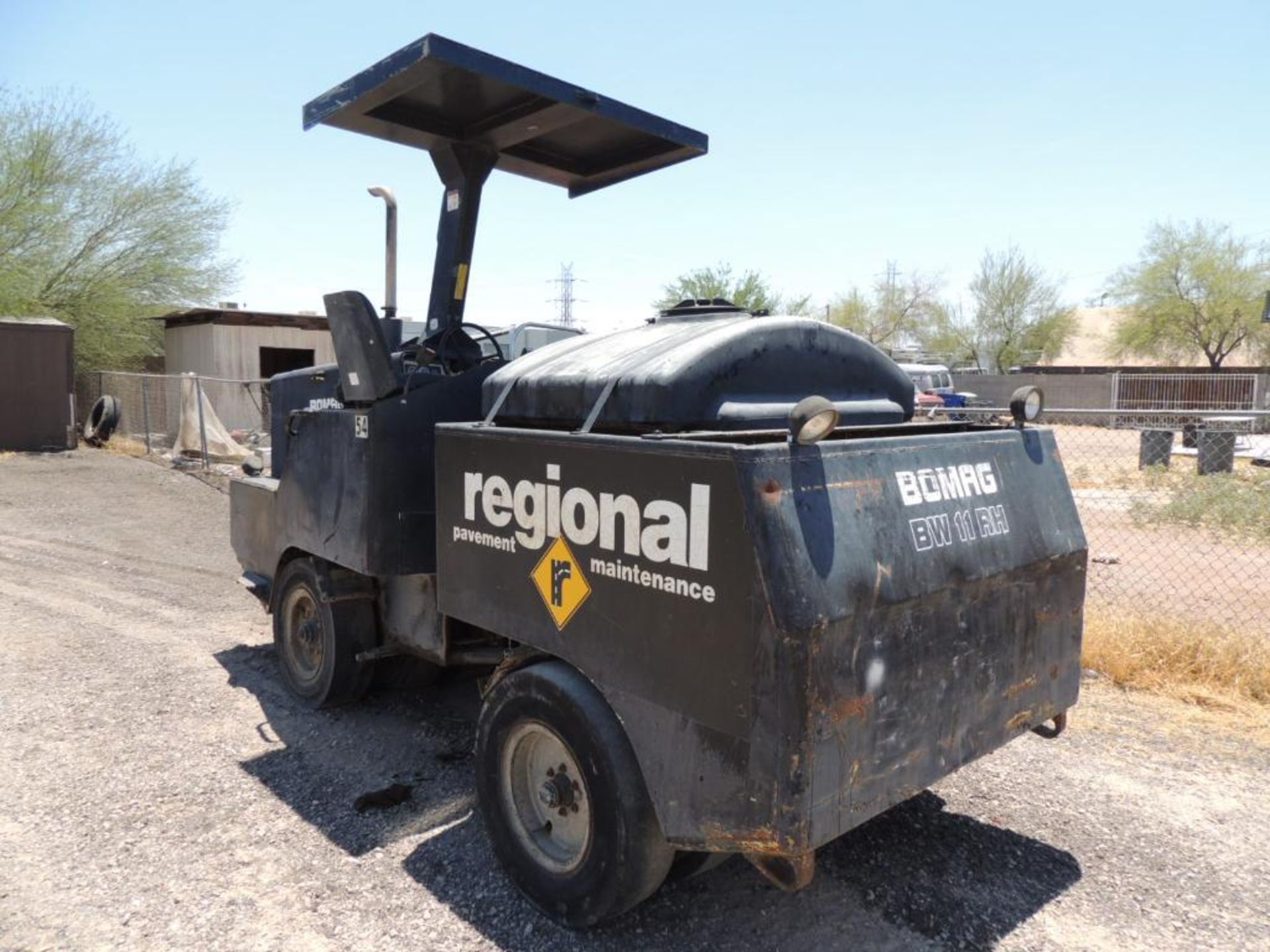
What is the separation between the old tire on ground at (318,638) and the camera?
15.1 feet

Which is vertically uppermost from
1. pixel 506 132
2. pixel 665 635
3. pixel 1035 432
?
pixel 506 132

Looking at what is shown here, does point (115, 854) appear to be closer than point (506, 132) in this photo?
Yes

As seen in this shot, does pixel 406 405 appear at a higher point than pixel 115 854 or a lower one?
higher

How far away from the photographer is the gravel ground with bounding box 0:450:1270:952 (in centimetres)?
301

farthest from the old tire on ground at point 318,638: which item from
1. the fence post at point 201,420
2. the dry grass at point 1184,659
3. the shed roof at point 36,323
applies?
the shed roof at point 36,323

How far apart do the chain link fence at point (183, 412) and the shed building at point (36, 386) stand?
110 cm

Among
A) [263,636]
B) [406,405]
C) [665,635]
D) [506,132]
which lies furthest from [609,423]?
[263,636]

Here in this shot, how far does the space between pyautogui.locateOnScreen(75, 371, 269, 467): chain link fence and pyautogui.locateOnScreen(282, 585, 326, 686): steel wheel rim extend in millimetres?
10779

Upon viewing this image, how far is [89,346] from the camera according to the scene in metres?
21.8

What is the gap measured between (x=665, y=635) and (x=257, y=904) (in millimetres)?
1814

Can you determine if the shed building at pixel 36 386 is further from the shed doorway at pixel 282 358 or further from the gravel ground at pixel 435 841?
the gravel ground at pixel 435 841

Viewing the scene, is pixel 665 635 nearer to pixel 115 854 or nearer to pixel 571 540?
pixel 571 540

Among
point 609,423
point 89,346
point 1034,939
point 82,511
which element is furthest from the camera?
point 89,346

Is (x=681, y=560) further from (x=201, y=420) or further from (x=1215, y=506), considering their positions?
(x=201, y=420)
